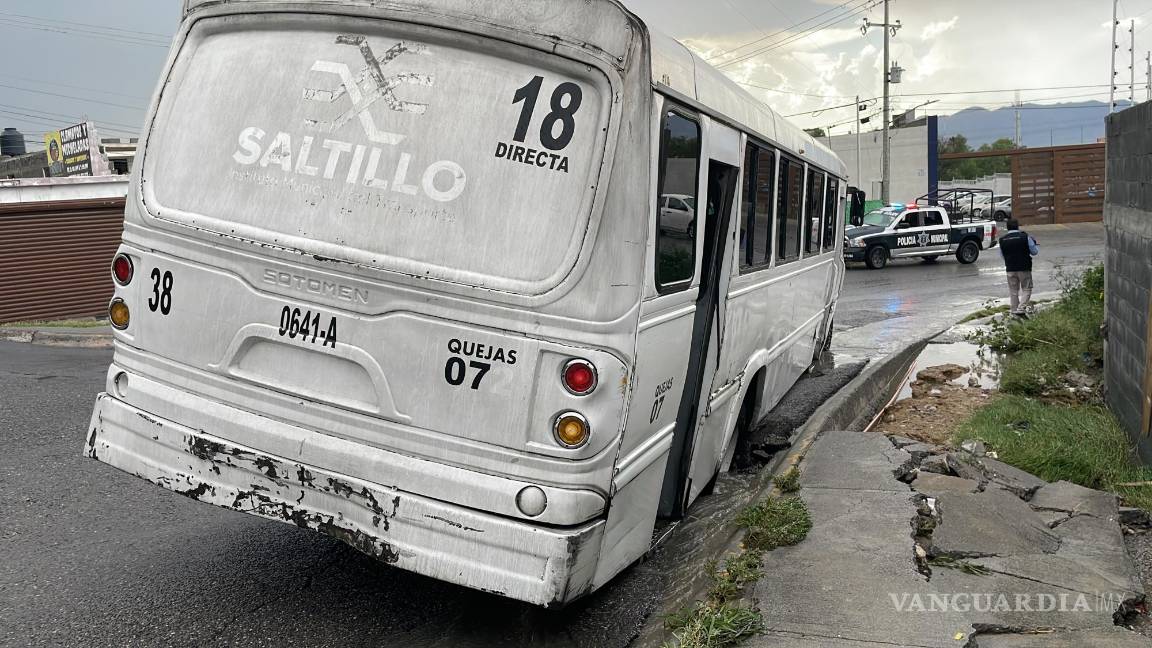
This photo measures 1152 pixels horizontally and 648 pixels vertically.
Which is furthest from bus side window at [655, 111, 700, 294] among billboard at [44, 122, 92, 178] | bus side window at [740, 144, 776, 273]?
billboard at [44, 122, 92, 178]

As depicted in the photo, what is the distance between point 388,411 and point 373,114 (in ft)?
3.89

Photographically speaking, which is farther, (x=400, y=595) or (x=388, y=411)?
(x=400, y=595)

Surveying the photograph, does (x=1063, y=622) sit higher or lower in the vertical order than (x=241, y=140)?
lower

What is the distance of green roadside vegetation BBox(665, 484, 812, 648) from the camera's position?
158 inches

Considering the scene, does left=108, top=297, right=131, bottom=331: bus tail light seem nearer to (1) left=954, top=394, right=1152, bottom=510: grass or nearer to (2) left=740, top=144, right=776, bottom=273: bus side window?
(2) left=740, top=144, right=776, bottom=273: bus side window

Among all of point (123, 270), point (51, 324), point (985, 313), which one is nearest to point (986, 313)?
point (985, 313)

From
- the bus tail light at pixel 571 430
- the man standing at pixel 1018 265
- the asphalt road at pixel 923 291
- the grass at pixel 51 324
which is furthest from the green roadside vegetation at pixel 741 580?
the grass at pixel 51 324

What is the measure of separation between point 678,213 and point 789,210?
139 inches

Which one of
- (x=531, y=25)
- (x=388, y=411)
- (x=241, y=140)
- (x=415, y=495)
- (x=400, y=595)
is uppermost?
(x=531, y=25)

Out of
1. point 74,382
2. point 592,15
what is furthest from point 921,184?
point 592,15

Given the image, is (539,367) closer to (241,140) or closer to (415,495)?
(415,495)

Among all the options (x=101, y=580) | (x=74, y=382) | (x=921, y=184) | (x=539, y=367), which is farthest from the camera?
(x=921, y=184)

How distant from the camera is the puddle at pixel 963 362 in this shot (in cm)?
1103

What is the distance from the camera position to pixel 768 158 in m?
6.68
